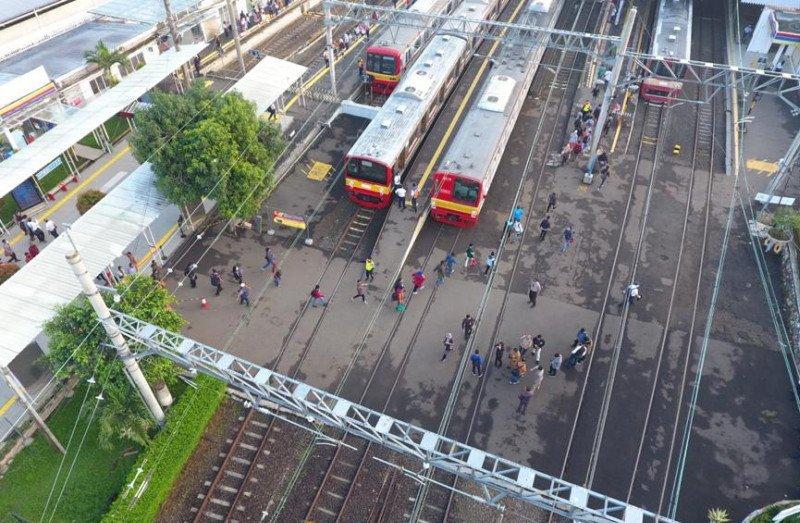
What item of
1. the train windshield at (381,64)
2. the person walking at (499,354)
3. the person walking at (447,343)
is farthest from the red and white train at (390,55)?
the person walking at (499,354)

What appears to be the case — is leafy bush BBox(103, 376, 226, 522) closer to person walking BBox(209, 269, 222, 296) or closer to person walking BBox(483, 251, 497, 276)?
person walking BBox(209, 269, 222, 296)

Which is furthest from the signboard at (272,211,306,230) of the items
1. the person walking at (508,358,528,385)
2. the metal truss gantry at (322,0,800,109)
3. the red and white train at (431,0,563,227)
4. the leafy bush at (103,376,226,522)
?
the person walking at (508,358,528,385)

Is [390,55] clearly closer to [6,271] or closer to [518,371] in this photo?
[518,371]

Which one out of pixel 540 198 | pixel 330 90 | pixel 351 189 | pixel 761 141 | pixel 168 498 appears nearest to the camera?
pixel 168 498

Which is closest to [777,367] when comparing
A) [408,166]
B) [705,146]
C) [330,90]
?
[705,146]

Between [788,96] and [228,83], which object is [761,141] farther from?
[228,83]

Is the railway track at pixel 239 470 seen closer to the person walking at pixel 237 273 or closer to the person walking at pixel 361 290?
the person walking at pixel 361 290

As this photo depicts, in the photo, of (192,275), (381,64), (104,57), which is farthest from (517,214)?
(104,57)
